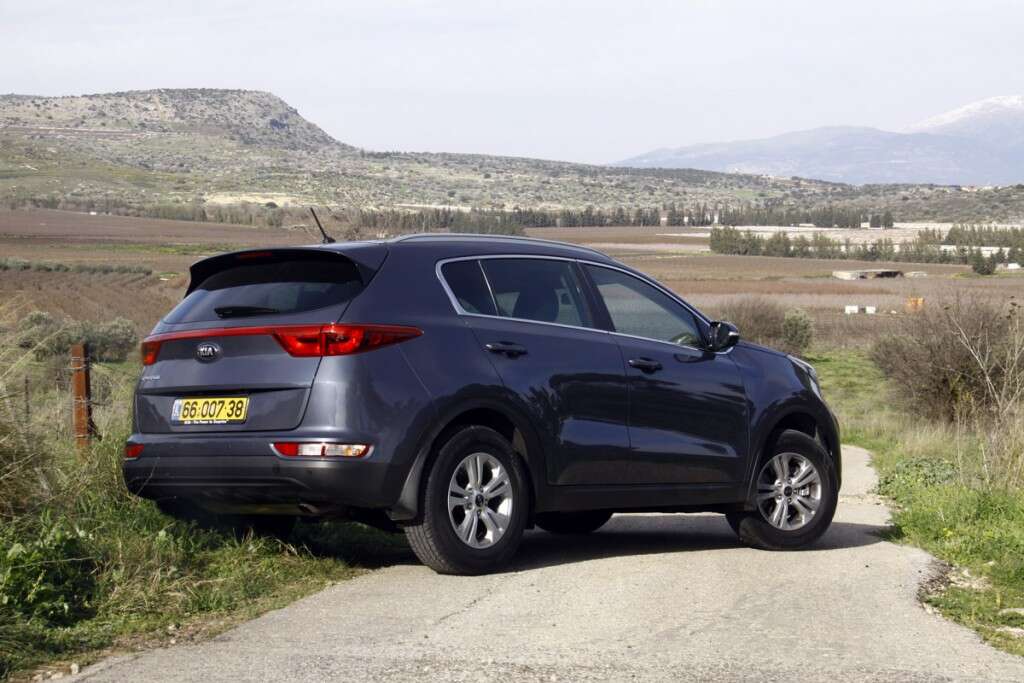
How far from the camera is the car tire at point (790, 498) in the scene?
31.9ft

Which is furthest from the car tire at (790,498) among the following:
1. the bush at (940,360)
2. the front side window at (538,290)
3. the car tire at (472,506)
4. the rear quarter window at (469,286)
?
the bush at (940,360)

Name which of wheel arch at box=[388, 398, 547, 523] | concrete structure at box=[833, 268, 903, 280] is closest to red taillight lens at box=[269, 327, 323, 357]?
wheel arch at box=[388, 398, 547, 523]

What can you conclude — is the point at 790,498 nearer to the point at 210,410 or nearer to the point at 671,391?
the point at 671,391

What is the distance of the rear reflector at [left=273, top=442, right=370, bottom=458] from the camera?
750 centimetres

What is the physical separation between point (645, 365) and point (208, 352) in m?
2.63

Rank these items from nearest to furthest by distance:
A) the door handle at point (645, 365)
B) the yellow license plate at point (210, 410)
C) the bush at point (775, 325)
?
the yellow license plate at point (210, 410), the door handle at point (645, 365), the bush at point (775, 325)

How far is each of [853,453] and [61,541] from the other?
1715 cm

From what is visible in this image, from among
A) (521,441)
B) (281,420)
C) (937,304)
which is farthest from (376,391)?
(937,304)

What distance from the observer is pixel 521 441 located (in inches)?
327

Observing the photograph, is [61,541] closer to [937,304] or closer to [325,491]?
[325,491]

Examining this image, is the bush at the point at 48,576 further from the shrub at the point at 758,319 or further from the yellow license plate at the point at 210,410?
the shrub at the point at 758,319

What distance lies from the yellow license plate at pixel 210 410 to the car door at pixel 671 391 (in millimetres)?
2370

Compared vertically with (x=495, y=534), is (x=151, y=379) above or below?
above

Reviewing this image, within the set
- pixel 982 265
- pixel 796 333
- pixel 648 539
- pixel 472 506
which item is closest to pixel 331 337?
pixel 472 506
